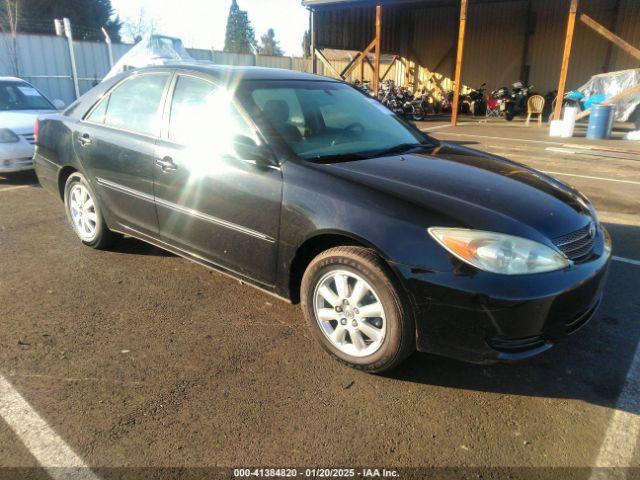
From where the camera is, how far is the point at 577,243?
2.62 meters

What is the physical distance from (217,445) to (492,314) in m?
1.39

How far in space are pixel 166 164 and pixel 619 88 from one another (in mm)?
15404

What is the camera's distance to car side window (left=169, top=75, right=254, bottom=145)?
3150 millimetres

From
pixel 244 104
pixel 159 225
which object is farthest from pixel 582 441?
pixel 159 225

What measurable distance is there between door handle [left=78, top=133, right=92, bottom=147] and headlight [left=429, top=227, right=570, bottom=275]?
3121 millimetres

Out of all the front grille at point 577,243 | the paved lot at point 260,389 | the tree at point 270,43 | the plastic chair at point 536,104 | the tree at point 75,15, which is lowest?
the paved lot at point 260,389

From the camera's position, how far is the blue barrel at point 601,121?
40.6ft

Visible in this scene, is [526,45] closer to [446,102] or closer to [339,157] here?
[446,102]

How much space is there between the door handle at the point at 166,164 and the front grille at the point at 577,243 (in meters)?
2.44

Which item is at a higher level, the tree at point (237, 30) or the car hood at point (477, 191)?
the tree at point (237, 30)

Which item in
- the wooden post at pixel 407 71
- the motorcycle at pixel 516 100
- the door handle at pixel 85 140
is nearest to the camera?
the door handle at pixel 85 140

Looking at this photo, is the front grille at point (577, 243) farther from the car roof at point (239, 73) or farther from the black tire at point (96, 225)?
the black tire at point (96, 225)

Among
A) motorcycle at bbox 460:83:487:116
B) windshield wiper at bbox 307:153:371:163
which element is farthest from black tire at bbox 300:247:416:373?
motorcycle at bbox 460:83:487:116

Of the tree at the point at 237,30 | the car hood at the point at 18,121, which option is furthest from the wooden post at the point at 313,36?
the tree at the point at 237,30
